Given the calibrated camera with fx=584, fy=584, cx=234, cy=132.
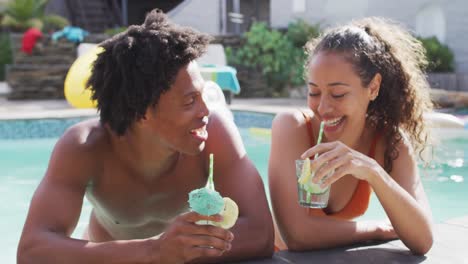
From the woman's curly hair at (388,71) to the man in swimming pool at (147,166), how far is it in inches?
23.6

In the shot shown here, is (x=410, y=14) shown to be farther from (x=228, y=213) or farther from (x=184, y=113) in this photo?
(x=228, y=213)

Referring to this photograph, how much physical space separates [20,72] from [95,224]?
12560mm

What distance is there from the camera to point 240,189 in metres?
2.31

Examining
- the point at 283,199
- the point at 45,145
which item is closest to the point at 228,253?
the point at 283,199

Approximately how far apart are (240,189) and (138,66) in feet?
2.04

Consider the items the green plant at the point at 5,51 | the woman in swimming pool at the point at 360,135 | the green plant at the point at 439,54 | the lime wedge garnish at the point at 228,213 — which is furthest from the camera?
the green plant at the point at 5,51

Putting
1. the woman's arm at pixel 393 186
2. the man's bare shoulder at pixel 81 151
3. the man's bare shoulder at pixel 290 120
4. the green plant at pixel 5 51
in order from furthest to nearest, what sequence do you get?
1. the green plant at pixel 5 51
2. the man's bare shoulder at pixel 290 120
3. the man's bare shoulder at pixel 81 151
4. the woman's arm at pixel 393 186

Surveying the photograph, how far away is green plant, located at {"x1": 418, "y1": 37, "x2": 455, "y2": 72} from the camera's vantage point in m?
12.8

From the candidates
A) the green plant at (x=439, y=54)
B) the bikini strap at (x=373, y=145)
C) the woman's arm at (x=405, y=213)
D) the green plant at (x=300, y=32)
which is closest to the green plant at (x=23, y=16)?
the green plant at (x=300, y=32)

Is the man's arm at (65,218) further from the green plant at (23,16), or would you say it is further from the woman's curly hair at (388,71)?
the green plant at (23,16)

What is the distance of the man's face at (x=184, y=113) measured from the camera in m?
2.13

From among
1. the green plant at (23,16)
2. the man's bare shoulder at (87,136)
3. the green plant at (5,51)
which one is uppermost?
the man's bare shoulder at (87,136)

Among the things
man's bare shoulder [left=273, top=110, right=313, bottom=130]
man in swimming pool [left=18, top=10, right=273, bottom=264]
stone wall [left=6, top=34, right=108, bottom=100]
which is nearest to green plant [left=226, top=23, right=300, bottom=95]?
stone wall [left=6, top=34, right=108, bottom=100]

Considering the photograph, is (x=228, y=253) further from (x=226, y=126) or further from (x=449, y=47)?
(x=449, y=47)
